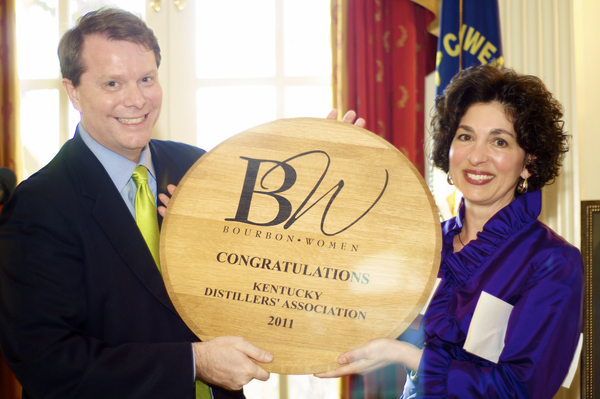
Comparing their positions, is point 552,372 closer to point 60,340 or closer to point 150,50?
point 60,340

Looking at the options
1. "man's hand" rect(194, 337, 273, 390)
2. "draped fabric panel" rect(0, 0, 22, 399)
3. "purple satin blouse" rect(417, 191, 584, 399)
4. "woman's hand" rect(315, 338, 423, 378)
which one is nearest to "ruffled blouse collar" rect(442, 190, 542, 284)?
"purple satin blouse" rect(417, 191, 584, 399)

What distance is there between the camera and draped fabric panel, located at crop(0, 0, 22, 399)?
2.68m

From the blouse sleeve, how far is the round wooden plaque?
7.9 inches

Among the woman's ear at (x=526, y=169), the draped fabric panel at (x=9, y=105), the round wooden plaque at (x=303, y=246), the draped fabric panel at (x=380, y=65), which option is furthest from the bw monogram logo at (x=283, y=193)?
the draped fabric panel at (x=9, y=105)

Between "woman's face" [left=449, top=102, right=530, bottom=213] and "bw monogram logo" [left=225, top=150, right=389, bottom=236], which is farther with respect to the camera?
"woman's face" [left=449, top=102, right=530, bottom=213]

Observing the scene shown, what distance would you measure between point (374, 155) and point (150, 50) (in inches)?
29.3

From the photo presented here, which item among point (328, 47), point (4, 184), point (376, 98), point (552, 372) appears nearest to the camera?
point (552, 372)

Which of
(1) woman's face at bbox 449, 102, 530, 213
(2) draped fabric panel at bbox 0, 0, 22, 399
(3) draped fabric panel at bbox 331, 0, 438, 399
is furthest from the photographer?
(2) draped fabric panel at bbox 0, 0, 22, 399

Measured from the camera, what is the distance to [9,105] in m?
2.72

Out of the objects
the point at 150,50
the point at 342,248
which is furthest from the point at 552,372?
the point at 150,50

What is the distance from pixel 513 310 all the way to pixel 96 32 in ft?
4.43

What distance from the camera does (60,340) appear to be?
42.5 inches

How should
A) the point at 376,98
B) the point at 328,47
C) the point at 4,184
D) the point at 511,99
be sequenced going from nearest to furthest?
the point at 511,99, the point at 4,184, the point at 376,98, the point at 328,47

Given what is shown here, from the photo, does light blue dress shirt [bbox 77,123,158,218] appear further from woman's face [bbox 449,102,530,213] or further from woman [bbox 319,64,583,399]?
woman's face [bbox 449,102,530,213]
